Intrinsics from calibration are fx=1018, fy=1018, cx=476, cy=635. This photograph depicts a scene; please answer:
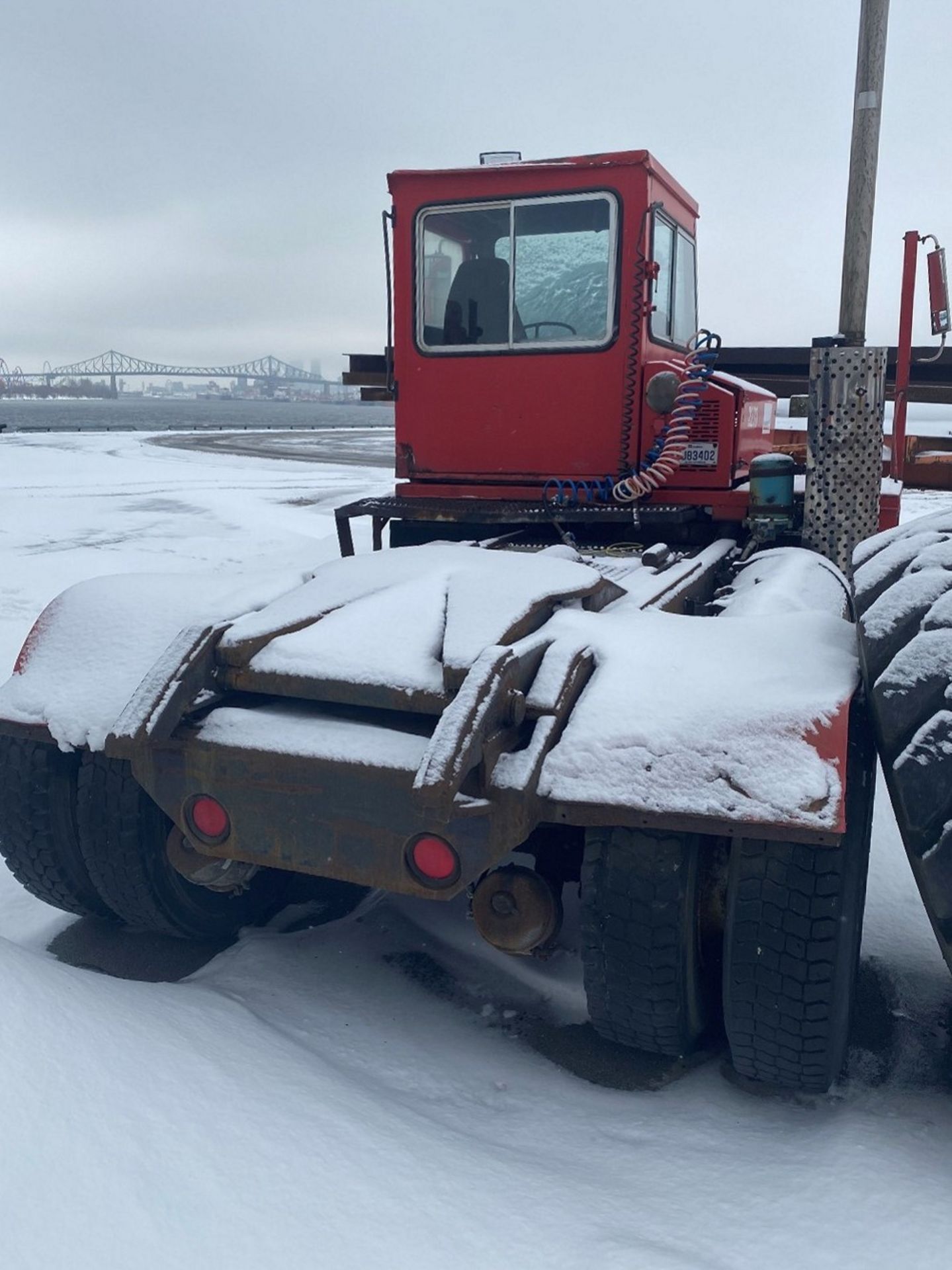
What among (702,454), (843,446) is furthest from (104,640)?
(843,446)

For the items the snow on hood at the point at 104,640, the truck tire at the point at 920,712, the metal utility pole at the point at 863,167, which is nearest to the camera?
the truck tire at the point at 920,712

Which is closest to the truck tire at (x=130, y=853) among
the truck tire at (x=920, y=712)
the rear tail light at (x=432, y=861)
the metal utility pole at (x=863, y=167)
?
the rear tail light at (x=432, y=861)

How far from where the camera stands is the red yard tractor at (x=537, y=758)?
2.37 metres

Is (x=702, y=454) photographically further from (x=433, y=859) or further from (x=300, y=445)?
(x=300, y=445)

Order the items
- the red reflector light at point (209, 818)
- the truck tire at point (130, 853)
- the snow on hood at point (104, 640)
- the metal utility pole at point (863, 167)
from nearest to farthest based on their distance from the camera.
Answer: the red reflector light at point (209, 818)
the snow on hood at point (104, 640)
the truck tire at point (130, 853)
the metal utility pole at point (863, 167)

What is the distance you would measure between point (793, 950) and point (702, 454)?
2.81 m

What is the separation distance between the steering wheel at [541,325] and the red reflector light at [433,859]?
292 centimetres

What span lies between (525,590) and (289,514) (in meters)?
12.6

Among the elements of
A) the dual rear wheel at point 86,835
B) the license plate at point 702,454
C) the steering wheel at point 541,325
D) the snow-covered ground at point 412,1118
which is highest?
the steering wheel at point 541,325

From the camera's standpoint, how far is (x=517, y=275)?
15.5ft

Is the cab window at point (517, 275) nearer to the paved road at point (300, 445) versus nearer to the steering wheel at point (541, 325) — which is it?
the steering wheel at point (541, 325)

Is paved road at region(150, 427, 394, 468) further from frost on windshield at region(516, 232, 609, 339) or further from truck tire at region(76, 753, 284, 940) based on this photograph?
truck tire at region(76, 753, 284, 940)

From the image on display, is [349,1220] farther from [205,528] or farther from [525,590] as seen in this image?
[205,528]

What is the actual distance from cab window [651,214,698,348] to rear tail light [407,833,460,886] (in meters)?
3.02
